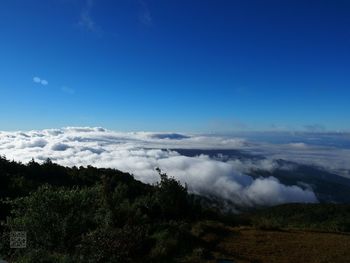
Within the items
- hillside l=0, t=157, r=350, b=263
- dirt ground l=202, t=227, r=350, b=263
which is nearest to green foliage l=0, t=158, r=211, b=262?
hillside l=0, t=157, r=350, b=263

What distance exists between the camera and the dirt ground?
16.5 meters

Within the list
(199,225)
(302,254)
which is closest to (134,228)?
(199,225)

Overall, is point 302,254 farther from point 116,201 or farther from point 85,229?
point 116,201

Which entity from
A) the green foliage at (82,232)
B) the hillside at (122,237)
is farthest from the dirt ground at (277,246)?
the green foliage at (82,232)

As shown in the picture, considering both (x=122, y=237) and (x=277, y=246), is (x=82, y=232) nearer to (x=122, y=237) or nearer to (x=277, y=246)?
(x=122, y=237)

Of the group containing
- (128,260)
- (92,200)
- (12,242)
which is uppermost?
(92,200)

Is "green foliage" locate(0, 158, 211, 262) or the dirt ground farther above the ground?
"green foliage" locate(0, 158, 211, 262)

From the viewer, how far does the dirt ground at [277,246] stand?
54.0 feet

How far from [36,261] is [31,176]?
49.9 metres

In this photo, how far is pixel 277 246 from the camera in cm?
1827

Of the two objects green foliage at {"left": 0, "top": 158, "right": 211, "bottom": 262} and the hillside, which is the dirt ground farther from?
green foliage at {"left": 0, "top": 158, "right": 211, "bottom": 262}

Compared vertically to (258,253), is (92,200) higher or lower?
higher

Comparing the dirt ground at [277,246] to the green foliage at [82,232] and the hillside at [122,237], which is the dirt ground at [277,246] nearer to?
the hillside at [122,237]

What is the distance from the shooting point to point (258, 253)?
17234 mm
